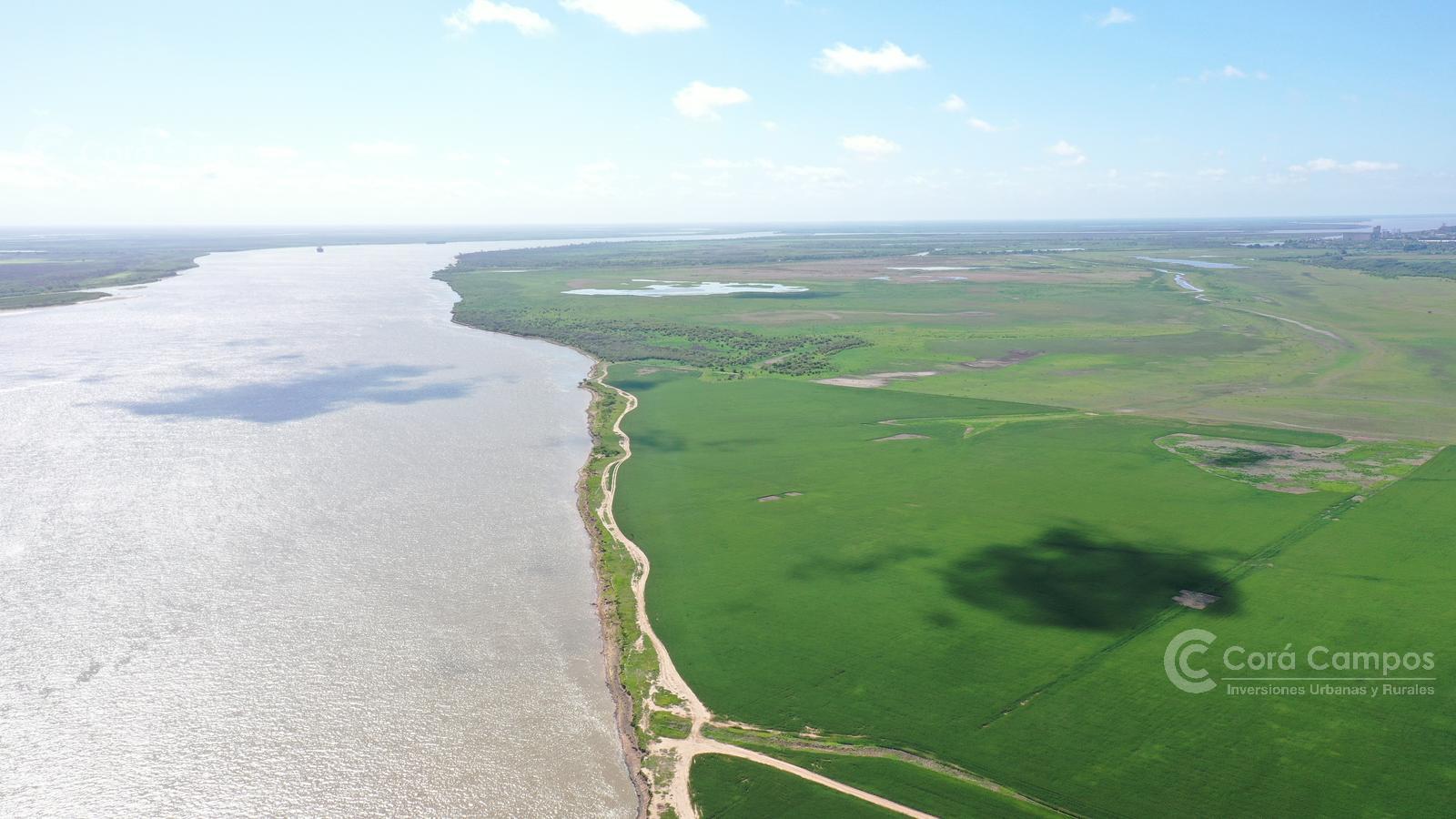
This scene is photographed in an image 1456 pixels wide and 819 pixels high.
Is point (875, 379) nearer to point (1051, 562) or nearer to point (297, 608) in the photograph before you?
point (1051, 562)

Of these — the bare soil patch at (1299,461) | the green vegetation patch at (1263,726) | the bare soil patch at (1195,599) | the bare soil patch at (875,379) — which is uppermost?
the bare soil patch at (875,379)

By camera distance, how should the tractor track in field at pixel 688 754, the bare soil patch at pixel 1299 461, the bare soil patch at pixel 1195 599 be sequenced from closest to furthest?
the tractor track in field at pixel 688 754 < the bare soil patch at pixel 1195 599 < the bare soil patch at pixel 1299 461

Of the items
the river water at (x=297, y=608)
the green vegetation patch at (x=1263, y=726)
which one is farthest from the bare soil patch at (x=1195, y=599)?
the river water at (x=297, y=608)

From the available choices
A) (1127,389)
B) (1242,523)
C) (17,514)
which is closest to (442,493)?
(17,514)

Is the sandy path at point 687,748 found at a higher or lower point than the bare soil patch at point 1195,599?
lower

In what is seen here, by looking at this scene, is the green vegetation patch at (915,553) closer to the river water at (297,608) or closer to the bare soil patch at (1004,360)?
the river water at (297,608)

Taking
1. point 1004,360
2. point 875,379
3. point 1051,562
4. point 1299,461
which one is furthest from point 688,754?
point 1004,360
